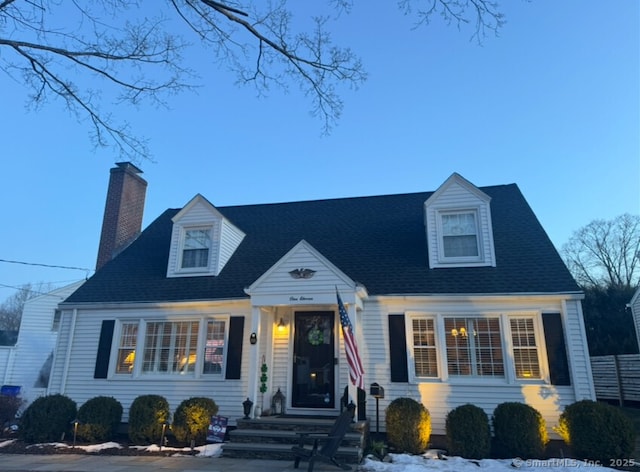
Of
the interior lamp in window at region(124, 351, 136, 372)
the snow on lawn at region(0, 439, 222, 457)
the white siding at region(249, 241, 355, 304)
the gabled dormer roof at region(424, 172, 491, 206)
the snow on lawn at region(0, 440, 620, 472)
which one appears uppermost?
the gabled dormer roof at region(424, 172, 491, 206)

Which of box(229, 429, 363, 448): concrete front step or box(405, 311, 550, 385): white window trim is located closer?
box(229, 429, 363, 448): concrete front step

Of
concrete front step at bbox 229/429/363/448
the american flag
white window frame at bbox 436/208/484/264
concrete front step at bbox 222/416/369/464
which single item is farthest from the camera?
white window frame at bbox 436/208/484/264

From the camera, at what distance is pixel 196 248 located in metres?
11.6

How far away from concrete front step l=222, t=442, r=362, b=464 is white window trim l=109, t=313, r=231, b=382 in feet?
6.83

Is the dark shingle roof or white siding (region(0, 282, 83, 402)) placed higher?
the dark shingle roof

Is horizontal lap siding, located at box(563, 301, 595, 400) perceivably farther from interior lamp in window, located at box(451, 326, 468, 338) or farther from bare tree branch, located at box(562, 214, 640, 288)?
bare tree branch, located at box(562, 214, 640, 288)

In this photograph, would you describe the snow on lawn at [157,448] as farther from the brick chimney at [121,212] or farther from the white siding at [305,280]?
the brick chimney at [121,212]

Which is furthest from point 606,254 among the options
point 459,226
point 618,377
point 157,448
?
point 157,448

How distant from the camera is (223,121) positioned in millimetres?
9844

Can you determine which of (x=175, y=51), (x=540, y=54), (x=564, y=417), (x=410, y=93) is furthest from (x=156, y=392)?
(x=540, y=54)

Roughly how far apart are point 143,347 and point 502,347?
8703mm

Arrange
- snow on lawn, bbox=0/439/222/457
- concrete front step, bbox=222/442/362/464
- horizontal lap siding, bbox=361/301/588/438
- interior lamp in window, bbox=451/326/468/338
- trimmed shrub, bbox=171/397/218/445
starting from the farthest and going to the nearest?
interior lamp in window, bbox=451/326/468/338 → trimmed shrub, bbox=171/397/218/445 → horizontal lap siding, bbox=361/301/588/438 → snow on lawn, bbox=0/439/222/457 → concrete front step, bbox=222/442/362/464

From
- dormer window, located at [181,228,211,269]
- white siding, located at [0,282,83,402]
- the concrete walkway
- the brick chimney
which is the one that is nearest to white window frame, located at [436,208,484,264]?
the concrete walkway

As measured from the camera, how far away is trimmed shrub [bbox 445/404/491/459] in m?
7.44
